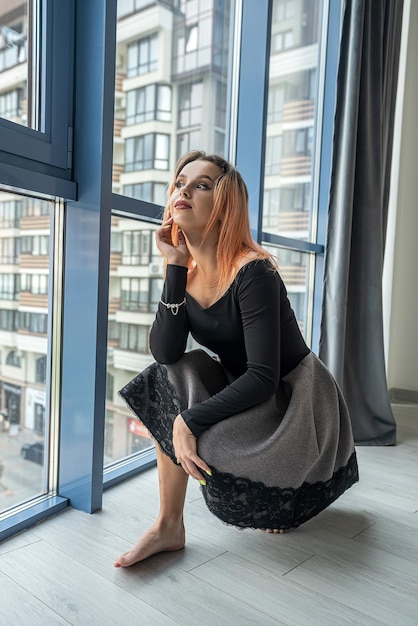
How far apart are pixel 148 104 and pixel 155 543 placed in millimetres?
1513

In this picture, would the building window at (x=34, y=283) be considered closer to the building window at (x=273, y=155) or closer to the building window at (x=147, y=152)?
the building window at (x=147, y=152)

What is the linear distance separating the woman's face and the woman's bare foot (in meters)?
0.72

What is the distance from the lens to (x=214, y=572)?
1.25 m

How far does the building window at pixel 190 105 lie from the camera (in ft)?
7.18

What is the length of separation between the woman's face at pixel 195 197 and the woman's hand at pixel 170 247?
0.18 feet

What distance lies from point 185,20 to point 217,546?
188 centimetres

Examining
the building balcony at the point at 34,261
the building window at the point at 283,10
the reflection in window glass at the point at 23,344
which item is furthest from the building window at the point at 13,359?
the building window at the point at 283,10

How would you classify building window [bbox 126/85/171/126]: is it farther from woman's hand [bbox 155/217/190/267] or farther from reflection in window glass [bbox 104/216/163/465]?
woman's hand [bbox 155/217/190/267]

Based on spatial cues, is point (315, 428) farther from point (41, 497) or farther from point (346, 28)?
point (346, 28)

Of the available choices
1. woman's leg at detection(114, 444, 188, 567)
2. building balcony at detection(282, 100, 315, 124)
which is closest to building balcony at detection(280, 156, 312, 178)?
building balcony at detection(282, 100, 315, 124)

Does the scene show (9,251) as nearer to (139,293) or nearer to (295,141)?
(139,293)

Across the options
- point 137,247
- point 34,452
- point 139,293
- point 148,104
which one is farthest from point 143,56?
point 34,452

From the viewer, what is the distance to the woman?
1.20 metres

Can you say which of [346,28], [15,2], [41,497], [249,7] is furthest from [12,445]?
[346,28]
